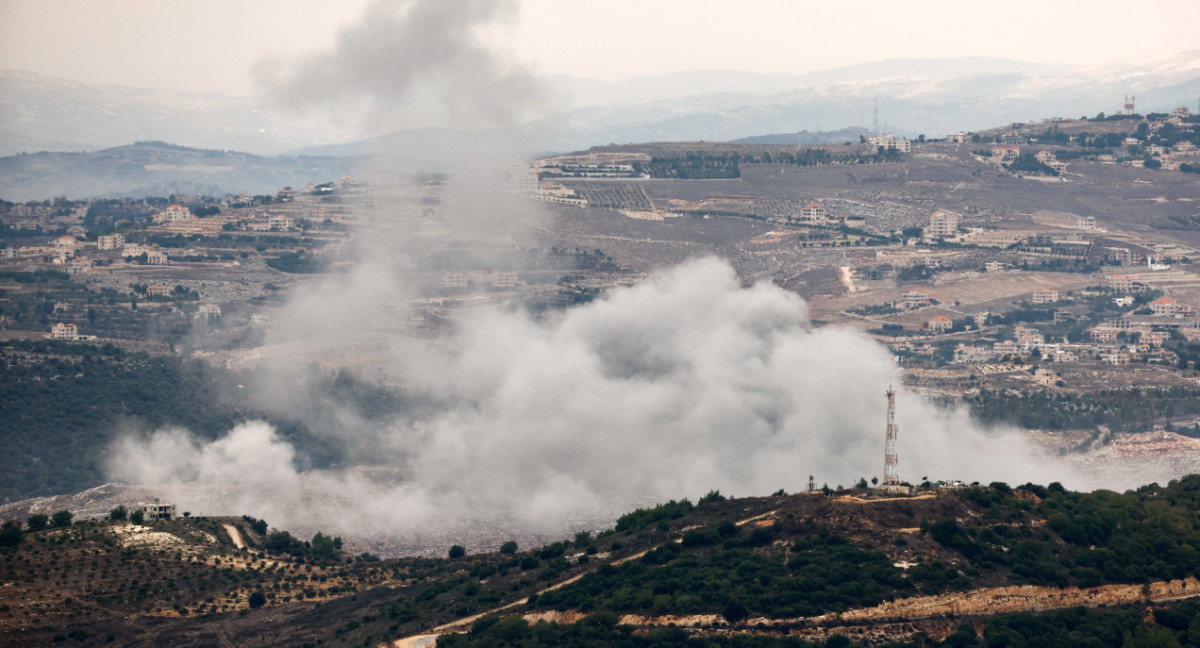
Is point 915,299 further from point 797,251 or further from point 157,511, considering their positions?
point 157,511

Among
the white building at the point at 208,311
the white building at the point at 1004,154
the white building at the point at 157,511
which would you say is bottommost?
the white building at the point at 157,511

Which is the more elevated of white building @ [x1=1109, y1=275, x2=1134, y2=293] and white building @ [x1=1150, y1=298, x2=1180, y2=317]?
white building @ [x1=1109, y1=275, x2=1134, y2=293]

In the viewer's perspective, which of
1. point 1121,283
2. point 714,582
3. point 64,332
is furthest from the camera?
point 1121,283

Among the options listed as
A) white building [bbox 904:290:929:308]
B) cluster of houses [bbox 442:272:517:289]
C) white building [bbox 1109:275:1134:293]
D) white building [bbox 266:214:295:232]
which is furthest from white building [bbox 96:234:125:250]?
white building [bbox 1109:275:1134:293]

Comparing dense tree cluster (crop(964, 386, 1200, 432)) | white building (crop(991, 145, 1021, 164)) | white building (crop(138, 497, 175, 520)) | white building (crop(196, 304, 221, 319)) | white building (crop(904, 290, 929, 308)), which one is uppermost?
white building (crop(991, 145, 1021, 164))

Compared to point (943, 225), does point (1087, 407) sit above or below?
below

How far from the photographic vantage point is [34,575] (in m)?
70.8

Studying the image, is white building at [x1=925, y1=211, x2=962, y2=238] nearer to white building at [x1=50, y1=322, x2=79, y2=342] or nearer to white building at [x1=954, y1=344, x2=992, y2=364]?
white building at [x1=954, y1=344, x2=992, y2=364]

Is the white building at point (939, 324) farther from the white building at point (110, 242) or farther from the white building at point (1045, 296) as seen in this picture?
the white building at point (110, 242)

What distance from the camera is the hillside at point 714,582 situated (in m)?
58.3

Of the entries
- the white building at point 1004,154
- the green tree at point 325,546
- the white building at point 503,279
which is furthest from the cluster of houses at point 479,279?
the white building at point 1004,154

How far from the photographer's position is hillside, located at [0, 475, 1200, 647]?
58312mm

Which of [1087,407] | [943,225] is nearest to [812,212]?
[943,225]

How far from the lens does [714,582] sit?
61.2 metres
